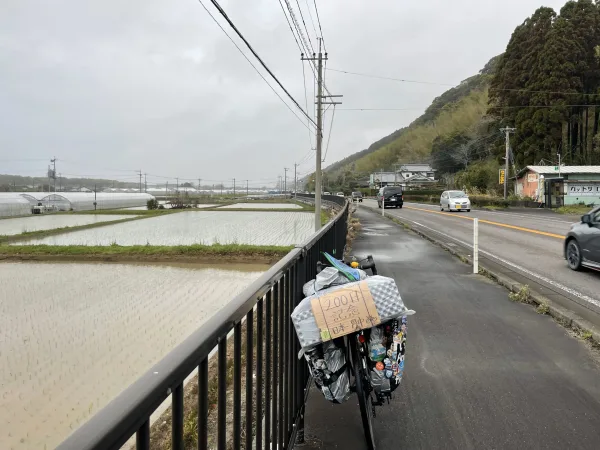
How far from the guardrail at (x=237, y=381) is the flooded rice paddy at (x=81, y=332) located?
2.75 m

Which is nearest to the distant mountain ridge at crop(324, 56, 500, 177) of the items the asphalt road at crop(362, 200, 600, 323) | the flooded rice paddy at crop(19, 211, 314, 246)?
the flooded rice paddy at crop(19, 211, 314, 246)

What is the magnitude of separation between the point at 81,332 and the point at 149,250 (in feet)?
34.4

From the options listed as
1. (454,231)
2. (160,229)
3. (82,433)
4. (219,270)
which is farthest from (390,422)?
(160,229)

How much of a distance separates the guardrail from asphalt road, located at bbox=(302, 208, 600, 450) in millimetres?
647

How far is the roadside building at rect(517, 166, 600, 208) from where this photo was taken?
36188mm

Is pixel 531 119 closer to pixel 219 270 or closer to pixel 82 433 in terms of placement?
pixel 219 270

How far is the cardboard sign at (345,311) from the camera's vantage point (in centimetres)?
257

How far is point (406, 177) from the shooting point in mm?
122750

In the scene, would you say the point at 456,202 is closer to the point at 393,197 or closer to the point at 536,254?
the point at 393,197

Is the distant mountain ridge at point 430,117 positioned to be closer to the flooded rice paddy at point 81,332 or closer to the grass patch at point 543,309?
the flooded rice paddy at point 81,332

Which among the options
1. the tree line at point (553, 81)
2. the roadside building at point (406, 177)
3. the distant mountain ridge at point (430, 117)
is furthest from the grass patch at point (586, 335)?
the distant mountain ridge at point (430, 117)

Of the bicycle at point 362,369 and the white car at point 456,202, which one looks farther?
the white car at point 456,202

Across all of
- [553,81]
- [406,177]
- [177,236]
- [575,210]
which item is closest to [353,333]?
[177,236]

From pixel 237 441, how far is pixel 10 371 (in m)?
6.15
